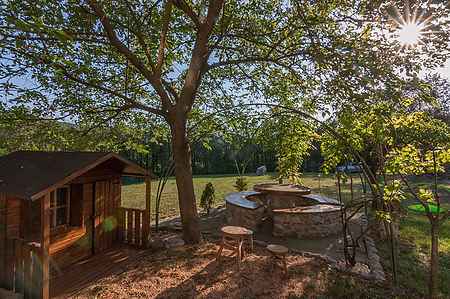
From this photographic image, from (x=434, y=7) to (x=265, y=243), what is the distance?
5.87 meters

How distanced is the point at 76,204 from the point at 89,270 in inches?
55.6

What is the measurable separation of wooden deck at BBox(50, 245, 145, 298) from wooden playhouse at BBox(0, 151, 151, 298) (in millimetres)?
136

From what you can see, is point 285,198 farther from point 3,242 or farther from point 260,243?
point 3,242

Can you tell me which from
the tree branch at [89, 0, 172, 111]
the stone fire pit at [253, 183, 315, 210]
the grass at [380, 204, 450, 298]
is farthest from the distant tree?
the grass at [380, 204, 450, 298]

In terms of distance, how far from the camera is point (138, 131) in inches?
332

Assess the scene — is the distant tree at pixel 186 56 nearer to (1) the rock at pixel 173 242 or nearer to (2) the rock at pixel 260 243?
(1) the rock at pixel 173 242

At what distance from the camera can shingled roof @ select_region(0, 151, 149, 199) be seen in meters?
4.05

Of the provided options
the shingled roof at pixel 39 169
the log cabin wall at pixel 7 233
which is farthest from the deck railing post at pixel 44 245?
the log cabin wall at pixel 7 233

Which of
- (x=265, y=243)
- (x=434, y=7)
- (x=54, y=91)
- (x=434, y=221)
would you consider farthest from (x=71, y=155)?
(x=434, y=7)

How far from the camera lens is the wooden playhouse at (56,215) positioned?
4.12 meters

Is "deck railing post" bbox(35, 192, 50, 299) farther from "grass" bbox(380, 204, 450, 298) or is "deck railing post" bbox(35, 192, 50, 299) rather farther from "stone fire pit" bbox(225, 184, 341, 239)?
"grass" bbox(380, 204, 450, 298)

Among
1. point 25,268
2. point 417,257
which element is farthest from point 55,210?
point 417,257

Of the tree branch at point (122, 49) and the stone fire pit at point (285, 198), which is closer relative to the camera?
the tree branch at point (122, 49)

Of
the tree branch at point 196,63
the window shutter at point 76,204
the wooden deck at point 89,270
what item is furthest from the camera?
the tree branch at point 196,63
